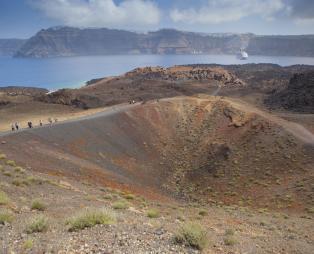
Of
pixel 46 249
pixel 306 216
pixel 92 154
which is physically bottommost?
pixel 306 216

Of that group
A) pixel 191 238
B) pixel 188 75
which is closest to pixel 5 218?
pixel 191 238

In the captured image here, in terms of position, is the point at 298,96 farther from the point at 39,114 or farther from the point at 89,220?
the point at 89,220

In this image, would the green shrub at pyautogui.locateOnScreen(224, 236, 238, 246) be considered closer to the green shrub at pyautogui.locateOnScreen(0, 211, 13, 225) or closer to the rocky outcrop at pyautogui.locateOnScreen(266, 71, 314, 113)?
the green shrub at pyautogui.locateOnScreen(0, 211, 13, 225)

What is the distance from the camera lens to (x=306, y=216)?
2675 cm

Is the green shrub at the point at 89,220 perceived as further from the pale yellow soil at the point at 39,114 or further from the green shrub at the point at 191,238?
the pale yellow soil at the point at 39,114

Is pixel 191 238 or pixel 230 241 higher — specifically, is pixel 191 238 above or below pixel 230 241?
above

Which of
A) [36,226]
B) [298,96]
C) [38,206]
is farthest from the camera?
[298,96]

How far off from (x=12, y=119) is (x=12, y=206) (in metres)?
52.0

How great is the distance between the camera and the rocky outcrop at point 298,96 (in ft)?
248

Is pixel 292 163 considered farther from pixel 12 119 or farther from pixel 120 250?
pixel 12 119

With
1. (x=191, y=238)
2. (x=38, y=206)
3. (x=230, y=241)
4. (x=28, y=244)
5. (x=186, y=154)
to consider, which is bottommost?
(x=186, y=154)

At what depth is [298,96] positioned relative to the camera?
80.1 meters

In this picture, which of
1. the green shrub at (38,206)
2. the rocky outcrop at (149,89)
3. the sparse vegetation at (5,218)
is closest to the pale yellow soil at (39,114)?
the rocky outcrop at (149,89)

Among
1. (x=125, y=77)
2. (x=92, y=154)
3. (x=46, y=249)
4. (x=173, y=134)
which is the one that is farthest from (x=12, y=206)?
(x=125, y=77)
